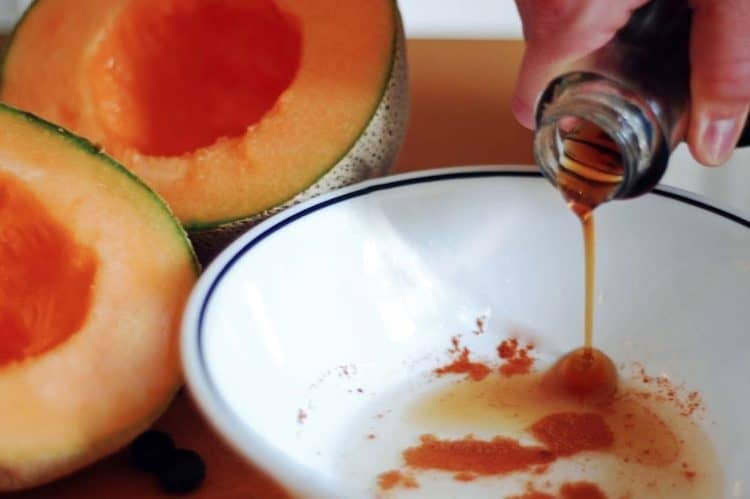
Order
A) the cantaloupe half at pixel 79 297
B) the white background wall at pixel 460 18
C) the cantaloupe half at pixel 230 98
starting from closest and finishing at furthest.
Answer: the cantaloupe half at pixel 79 297
the cantaloupe half at pixel 230 98
the white background wall at pixel 460 18

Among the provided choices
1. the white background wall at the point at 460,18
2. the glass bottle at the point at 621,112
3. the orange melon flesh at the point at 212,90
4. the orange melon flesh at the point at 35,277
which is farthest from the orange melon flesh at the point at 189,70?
the white background wall at the point at 460,18

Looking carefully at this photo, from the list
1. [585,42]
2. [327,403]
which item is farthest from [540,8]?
[327,403]

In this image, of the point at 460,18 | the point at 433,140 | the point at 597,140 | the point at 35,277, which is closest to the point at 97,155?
the point at 35,277

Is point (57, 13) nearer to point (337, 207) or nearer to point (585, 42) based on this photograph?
point (337, 207)

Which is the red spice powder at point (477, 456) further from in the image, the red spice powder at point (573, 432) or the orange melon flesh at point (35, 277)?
the orange melon flesh at point (35, 277)

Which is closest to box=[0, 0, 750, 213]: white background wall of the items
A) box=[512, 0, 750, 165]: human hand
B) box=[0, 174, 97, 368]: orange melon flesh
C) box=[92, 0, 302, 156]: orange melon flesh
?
box=[92, 0, 302, 156]: orange melon flesh
